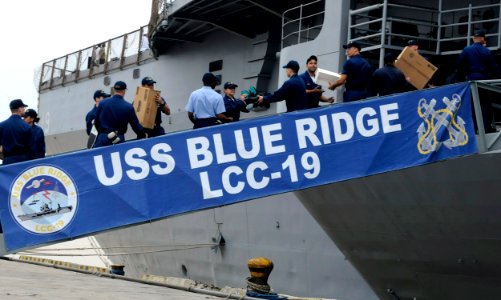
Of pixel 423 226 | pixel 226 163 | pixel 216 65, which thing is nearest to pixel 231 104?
pixel 423 226

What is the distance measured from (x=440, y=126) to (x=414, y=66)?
5.91 ft

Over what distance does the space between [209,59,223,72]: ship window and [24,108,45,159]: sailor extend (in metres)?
5.35

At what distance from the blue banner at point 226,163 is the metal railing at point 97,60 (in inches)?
433

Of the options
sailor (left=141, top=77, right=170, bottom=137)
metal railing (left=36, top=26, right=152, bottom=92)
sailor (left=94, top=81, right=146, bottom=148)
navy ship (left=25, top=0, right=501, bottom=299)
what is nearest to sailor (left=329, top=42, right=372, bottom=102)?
navy ship (left=25, top=0, right=501, bottom=299)

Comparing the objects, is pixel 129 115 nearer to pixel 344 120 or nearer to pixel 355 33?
pixel 344 120

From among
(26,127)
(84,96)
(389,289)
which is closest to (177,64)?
(84,96)

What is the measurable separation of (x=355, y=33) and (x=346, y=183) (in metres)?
2.39

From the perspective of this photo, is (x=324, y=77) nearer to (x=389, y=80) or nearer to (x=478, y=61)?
(x=389, y=80)

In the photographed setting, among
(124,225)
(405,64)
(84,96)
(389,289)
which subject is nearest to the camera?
(124,225)

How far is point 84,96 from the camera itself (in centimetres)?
2202

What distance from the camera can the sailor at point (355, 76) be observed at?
9.52m

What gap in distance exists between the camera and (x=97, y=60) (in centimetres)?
2181

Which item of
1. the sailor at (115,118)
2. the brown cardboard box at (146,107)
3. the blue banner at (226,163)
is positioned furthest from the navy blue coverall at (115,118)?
the blue banner at (226,163)

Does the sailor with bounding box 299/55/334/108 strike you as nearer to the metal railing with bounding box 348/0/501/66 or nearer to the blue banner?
the metal railing with bounding box 348/0/501/66
